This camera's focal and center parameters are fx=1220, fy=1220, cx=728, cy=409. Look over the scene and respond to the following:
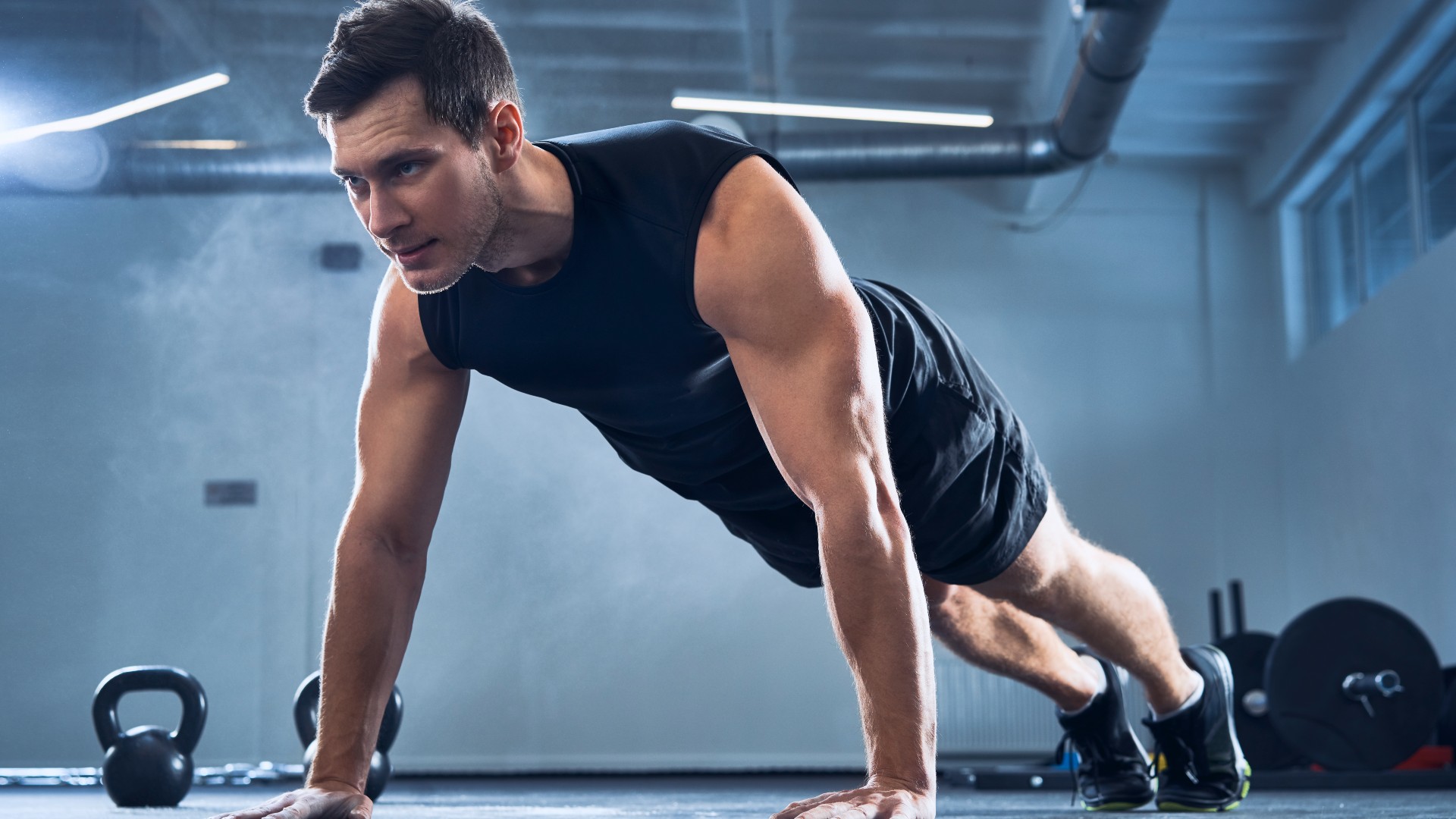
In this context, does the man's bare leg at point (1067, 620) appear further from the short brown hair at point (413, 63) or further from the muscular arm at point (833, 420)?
the short brown hair at point (413, 63)

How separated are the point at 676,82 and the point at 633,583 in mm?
1992

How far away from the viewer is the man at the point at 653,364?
3.47ft

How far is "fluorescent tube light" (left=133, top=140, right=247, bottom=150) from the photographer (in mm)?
3892

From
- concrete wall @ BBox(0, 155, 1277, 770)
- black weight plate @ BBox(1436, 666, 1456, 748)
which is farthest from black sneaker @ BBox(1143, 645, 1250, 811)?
black weight plate @ BBox(1436, 666, 1456, 748)

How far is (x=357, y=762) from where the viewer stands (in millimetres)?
1228

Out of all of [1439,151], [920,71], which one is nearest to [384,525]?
[920,71]

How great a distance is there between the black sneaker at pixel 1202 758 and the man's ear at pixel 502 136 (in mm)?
1238

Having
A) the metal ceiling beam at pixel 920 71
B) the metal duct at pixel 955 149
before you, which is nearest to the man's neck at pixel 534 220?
the metal duct at pixel 955 149

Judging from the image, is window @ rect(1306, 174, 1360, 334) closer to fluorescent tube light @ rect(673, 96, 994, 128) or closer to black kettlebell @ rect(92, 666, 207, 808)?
fluorescent tube light @ rect(673, 96, 994, 128)

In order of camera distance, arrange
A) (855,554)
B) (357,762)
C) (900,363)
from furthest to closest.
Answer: (900,363), (357,762), (855,554)

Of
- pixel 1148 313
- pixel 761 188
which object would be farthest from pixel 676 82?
pixel 761 188

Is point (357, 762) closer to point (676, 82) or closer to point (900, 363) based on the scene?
point (900, 363)

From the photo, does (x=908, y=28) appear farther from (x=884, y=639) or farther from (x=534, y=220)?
(x=884, y=639)

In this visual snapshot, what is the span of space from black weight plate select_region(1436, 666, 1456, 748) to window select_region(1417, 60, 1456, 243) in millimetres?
1643
